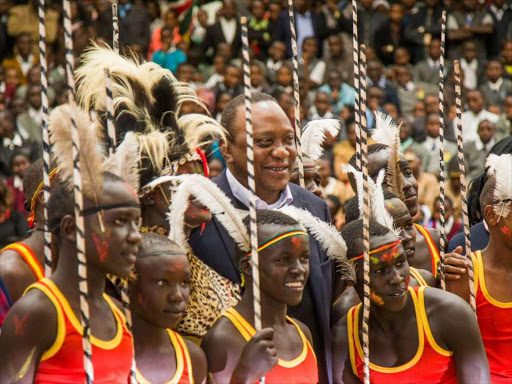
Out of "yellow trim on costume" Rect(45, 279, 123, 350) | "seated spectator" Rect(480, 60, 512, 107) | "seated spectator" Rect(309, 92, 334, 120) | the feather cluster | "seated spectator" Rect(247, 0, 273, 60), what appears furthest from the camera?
"seated spectator" Rect(247, 0, 273, 60)

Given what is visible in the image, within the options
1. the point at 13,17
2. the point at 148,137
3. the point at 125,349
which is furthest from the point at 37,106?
the point at 125,349

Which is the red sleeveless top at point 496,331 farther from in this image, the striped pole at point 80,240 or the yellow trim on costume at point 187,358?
the striped pole at point 80,240

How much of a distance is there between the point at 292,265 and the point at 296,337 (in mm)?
295

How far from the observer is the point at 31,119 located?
37.5 feet

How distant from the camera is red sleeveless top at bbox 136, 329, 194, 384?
3.25 m

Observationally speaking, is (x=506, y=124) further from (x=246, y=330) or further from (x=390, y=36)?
(x=246, y=330)

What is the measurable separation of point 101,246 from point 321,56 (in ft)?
37.3

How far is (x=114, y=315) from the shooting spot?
3.16 metres

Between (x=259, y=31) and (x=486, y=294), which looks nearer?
(x=486, y=294)

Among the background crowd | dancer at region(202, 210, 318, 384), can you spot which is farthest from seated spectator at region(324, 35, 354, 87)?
dancer at region(202, 210, 318, 384)

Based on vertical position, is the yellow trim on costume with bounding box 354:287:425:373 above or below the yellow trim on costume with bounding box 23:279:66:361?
below

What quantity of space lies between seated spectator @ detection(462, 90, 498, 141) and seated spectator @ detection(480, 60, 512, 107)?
499 mm

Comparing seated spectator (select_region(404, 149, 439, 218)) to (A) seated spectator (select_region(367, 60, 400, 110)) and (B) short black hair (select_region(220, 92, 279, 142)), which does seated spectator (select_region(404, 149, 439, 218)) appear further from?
(B) short black hair (select_region(220, 92, 279, 142))

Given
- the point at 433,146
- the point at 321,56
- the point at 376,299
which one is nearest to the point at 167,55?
the point at 321,56
